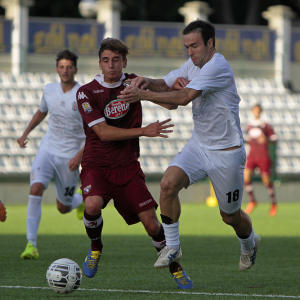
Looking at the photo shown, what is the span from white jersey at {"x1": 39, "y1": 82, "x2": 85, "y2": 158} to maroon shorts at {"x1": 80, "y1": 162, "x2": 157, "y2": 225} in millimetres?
3237

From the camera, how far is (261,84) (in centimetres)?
3094

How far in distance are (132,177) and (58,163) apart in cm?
361

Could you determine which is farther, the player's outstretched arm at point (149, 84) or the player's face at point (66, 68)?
the player's face at point (66, 68)

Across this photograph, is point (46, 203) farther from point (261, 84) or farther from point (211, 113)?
point (211, 113)

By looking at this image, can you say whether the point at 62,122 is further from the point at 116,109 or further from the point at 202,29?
the point at 202,29

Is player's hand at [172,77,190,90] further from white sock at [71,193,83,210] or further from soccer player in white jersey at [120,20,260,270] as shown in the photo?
white sock at [71,193,83,210]

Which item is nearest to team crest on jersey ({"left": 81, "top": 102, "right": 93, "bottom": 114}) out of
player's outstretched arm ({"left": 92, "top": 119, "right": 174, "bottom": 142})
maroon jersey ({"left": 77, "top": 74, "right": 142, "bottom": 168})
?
maroon jersey ({"left": 77, "top": 74, "right": 142, "bottom": 168})

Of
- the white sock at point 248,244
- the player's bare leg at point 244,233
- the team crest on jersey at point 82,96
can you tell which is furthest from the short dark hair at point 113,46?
the white sock at point 248,244

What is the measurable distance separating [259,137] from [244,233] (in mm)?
12755

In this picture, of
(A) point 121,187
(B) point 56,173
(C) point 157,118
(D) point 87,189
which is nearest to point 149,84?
(A) point 121,187

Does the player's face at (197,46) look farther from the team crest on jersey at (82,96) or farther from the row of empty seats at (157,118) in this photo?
the row of empty seats at (157,118)

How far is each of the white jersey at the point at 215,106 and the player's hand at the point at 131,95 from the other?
53 centimetres

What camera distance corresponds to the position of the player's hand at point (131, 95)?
801 cm

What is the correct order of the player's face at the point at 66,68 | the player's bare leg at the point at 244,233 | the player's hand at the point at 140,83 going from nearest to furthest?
the player's hand at the point at 140,83, the player's bare leg at the point at 244,233, the player's face at the point at 66,68
